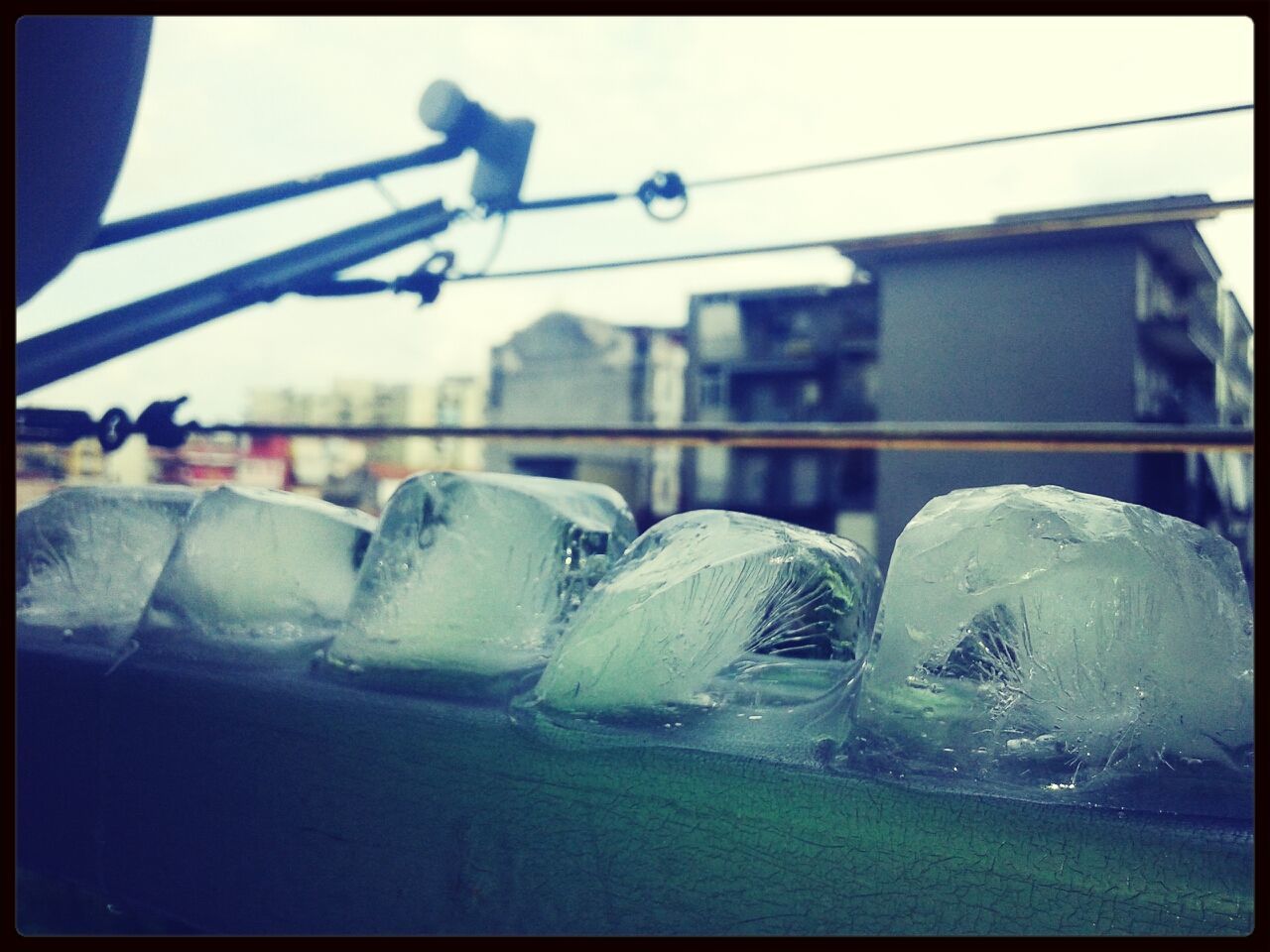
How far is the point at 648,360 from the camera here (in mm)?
18875

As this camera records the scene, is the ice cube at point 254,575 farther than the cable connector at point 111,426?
No

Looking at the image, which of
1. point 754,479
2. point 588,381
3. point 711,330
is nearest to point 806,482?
point 754,479

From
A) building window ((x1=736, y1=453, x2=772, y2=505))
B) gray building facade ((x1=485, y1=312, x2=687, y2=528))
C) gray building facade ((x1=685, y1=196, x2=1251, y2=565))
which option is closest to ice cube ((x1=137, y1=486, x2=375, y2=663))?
gray building facade ((x1=685, y1=196, x2=1251, y2=565))

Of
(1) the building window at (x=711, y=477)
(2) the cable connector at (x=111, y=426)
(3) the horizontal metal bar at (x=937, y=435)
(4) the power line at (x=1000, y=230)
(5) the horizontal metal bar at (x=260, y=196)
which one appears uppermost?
(1) the building window at (x=711, y=477)

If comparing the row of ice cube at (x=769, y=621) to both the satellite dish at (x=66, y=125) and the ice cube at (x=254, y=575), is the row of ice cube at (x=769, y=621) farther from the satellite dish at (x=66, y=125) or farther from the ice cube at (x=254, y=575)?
the satellite dish at (x=66, y=125)

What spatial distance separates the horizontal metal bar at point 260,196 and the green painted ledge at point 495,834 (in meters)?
0.46

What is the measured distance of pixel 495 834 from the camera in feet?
1.57

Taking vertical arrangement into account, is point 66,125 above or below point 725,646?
above

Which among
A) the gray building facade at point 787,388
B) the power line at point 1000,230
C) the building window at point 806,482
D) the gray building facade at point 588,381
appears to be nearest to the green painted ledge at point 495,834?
the power line at point 1000,230

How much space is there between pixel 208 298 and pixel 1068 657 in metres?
0.94

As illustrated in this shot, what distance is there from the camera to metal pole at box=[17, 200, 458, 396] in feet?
2.77

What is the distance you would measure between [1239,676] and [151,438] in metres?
0.93

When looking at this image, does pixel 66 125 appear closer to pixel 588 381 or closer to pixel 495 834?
pixel 495 834

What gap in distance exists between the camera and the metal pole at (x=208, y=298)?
33.2 inches
